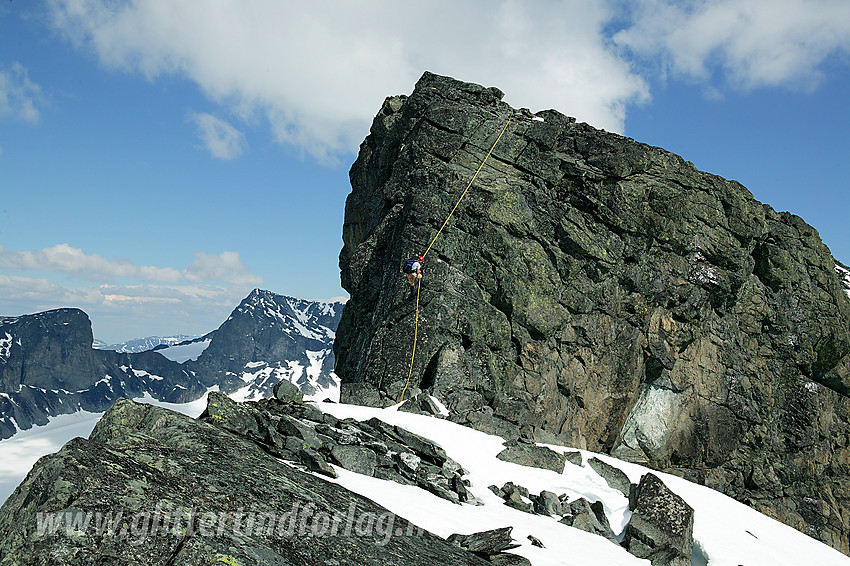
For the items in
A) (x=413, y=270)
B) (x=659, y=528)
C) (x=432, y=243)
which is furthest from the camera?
(x=432, y=243)

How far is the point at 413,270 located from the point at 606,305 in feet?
47.5

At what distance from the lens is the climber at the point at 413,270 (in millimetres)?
34031

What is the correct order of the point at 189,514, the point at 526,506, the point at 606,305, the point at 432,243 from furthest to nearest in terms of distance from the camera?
the point at 606,305 → the point at 432,243 → the point at 526,506 → the point at 189,514

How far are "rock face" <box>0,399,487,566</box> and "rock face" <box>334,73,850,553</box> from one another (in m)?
19.0

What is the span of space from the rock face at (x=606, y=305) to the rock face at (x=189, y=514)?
18979 mm

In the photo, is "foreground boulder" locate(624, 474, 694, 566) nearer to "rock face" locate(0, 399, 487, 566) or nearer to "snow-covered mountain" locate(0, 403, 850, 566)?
"snow-covered mountain" locate(0, 403, 850, 566)

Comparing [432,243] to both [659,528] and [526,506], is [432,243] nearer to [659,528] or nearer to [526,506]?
[526,506]

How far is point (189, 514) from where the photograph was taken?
31.4 ft

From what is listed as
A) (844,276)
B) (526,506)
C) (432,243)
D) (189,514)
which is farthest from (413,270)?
(844,276)

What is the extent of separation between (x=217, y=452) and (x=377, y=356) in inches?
810

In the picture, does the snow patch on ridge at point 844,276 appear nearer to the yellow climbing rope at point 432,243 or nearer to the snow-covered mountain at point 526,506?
the snow-covered mountain at point 526,506

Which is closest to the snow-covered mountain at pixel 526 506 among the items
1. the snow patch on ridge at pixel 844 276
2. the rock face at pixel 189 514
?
the rock face at pixel 189 514

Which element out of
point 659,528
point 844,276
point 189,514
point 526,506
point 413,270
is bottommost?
point 659,528

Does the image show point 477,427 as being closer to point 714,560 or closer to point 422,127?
point 714,560
